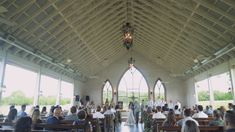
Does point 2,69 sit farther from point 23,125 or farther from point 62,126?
point 23,125

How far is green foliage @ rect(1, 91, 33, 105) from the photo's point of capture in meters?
8.22

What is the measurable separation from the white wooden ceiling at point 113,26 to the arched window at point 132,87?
4600mm

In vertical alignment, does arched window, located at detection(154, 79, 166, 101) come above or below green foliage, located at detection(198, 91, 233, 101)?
above

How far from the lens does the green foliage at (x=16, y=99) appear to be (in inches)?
324

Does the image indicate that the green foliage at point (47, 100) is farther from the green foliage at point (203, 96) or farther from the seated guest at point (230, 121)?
the seated guest at point (230, 121)

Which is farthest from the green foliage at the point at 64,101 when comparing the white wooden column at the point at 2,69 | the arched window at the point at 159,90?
the arched window at the point at 159,90

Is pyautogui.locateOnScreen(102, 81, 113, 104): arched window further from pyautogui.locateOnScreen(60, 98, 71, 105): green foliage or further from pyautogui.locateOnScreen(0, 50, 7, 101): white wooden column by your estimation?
pyautogui.locateOnScreen(0, 50, 7, 101): white wooden column

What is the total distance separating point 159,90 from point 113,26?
8.46 meters

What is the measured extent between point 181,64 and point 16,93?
10692mm

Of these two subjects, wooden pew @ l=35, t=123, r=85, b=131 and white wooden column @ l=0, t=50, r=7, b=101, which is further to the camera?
white wooden column @ l=0, t=50, r=7, b=101

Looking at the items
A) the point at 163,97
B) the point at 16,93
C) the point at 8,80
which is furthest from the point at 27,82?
the point at 163,97

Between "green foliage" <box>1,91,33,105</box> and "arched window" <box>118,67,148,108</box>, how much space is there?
9491 mm

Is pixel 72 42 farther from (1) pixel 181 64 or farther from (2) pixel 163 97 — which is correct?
(2) pixel 163 97

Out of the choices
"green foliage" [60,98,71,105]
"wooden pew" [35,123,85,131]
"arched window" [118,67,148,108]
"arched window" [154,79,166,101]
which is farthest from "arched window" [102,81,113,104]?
"wooden pew" [35,123,85,131]
